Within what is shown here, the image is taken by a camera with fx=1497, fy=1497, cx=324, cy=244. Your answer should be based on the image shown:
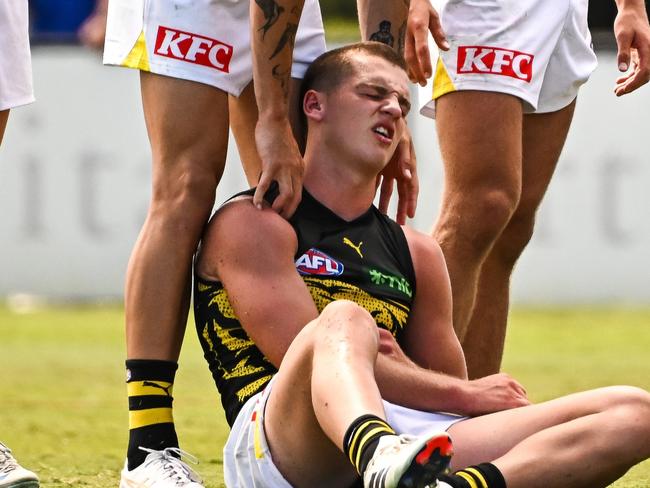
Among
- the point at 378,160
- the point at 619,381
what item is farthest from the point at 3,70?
the point at 619,381

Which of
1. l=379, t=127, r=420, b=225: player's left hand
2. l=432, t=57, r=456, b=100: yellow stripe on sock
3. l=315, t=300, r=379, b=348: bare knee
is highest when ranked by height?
l=432, t=57, r=456, b=100: yellow stripe on sock

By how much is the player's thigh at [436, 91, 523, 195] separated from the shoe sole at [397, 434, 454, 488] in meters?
1.87

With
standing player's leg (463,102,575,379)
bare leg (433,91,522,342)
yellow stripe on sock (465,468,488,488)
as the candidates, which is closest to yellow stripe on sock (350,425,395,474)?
yellow stripe on sock (465,468,488,488)

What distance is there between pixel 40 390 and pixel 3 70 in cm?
256

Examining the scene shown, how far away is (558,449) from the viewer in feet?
10.8

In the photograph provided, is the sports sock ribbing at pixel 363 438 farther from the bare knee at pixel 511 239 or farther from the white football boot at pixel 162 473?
the bare knee at pixel 511 239

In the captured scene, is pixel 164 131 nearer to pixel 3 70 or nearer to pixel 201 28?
pixel 201 28

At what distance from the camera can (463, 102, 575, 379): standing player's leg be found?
4996mm

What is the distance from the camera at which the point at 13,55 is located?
15.2 ft

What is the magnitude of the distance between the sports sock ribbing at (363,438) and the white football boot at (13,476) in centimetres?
140

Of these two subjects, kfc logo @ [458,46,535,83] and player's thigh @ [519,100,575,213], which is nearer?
kfc logo @ [458,46,535,83]

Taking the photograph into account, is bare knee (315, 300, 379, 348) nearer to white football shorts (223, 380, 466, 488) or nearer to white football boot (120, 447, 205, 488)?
white football shorts (223, 380, 466, 488)

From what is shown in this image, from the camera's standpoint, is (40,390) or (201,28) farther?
(40,390)

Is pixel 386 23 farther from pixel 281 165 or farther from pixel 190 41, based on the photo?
pixel 281 165
